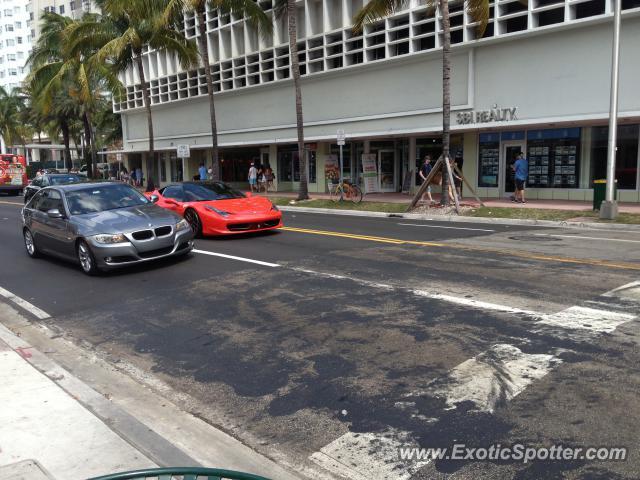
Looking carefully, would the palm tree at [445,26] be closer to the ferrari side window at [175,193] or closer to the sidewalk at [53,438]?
the ferrari side window at [175,193]

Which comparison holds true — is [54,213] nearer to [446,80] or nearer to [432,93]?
[446,80]

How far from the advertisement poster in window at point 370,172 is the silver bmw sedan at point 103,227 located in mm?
17371

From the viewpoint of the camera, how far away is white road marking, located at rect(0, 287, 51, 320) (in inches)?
291

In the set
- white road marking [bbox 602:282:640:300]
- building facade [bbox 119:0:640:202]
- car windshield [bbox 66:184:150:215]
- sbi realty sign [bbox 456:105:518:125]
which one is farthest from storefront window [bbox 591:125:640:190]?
car windshield [bbox 66:184:150:215]

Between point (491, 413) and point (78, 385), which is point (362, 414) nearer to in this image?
point (491, 413)

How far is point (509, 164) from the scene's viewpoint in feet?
73.1

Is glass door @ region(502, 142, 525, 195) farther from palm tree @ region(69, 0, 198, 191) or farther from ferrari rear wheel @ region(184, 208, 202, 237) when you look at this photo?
palm tree @ region(69, 0, 198, 191)

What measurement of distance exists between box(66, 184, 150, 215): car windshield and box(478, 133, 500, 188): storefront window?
15847 millimetres

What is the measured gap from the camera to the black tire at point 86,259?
933 centimetres

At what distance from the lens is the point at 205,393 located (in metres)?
4.73

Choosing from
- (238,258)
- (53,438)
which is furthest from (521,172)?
(53,438)

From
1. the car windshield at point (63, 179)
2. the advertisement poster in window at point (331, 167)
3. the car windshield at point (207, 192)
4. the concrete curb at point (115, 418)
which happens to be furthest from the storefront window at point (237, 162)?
the concrete curb at point (115, 418)

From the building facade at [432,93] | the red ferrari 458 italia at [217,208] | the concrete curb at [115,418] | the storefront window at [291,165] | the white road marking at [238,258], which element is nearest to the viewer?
the concrete curb at [115,418]

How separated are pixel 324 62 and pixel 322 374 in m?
24.6
